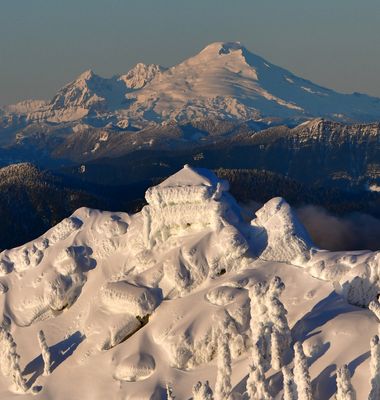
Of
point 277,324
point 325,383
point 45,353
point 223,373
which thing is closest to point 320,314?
point 277,324

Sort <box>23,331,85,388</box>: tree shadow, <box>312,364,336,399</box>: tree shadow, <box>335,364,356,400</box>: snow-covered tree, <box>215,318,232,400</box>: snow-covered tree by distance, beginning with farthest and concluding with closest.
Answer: <box>23,331,85,388</box>: tree shadow, <box>215,318,232,400</box>: snow-covered tree, <box>312,364,336,399</box>: tree shadow, <box>335,364,356,400</box>: snow-covered tree

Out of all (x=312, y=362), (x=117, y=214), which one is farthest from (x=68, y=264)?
(x=312, y=362)

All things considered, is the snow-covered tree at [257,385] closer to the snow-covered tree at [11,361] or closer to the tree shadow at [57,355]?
the tree shadow at [57,355]

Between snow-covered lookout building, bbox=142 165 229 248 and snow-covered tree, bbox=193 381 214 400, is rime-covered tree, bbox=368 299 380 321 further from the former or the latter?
snow-covered lookout building, bbox=142 165 229 248

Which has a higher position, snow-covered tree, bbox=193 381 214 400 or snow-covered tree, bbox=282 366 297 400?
snow-covered tree, bbox=282 366 297 400

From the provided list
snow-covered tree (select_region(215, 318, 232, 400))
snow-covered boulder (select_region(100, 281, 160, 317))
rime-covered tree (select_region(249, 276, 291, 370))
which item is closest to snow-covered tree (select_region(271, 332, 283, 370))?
rime-covered tree (select_region(249, 276, 291, 370))

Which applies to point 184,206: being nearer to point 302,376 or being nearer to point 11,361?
point 11,361

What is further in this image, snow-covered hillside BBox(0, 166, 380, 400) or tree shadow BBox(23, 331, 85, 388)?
tree shadow BBox(23, 331, 85, 388)
